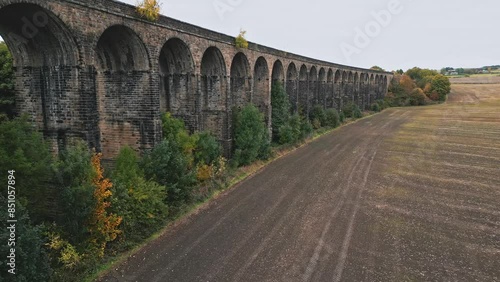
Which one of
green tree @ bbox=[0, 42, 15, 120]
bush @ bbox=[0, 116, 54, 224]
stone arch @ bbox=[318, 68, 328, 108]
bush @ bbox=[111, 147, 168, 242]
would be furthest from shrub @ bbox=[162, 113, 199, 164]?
stone arch @ bbox=[318, 68, 328, 108]

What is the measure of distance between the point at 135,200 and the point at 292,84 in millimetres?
23944

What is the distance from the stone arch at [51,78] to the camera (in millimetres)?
10641

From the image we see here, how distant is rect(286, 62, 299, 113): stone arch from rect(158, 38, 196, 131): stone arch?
646 inches

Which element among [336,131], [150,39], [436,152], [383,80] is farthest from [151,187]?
[383,80]

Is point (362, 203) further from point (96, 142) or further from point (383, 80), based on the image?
point (383, 80)

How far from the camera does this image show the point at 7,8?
31.4ft

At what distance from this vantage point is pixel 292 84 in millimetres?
33094

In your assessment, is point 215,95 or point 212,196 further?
point 215,95

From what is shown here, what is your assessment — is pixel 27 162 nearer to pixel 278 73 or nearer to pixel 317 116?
pixel 278 73

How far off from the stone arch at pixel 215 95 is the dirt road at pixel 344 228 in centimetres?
398

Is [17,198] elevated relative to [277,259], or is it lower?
elevated

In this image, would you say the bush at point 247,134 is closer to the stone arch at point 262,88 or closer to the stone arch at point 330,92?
the stone arch at point 262,88

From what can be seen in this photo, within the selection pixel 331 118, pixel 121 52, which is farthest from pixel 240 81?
Result: pixel 331 118

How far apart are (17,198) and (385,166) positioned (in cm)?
2052
